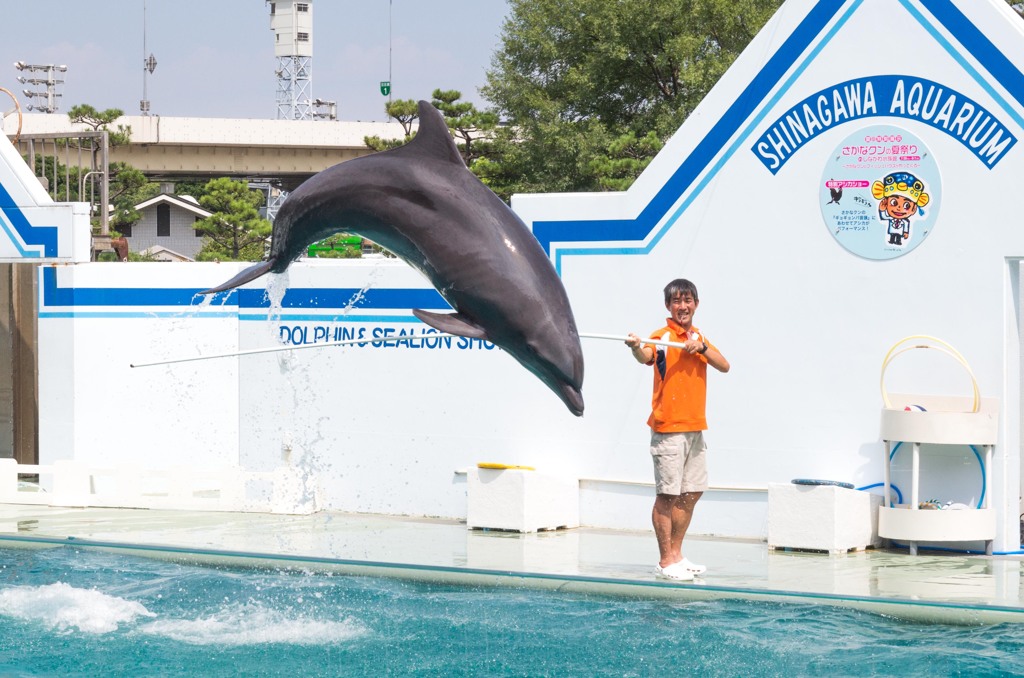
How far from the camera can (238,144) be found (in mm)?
58219

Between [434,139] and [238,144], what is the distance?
54.2m

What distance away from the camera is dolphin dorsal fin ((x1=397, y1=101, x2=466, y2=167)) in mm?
5652

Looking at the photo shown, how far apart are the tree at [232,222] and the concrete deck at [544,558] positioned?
107 feet

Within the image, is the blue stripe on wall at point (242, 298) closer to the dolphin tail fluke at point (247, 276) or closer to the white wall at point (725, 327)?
the white wall at point (725, 327)

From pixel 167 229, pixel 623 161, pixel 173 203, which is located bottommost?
pixel 623 161

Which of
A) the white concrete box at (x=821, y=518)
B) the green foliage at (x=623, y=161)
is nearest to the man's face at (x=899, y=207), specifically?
the white concrete box at (x=821, y=518)

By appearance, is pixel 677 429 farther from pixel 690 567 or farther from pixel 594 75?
pixel 594 75

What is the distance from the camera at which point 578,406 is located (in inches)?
212

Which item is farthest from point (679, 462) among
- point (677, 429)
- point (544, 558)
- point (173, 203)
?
point (173, 203)

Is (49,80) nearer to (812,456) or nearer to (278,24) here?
(278,24)

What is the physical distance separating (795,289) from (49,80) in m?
64.1

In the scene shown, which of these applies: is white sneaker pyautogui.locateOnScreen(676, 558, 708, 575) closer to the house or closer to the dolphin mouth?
the dolphin mouth

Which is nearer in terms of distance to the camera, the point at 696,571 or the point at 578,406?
the point at 578,406

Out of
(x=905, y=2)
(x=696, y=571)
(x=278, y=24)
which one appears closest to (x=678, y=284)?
(x=696, y=571)
